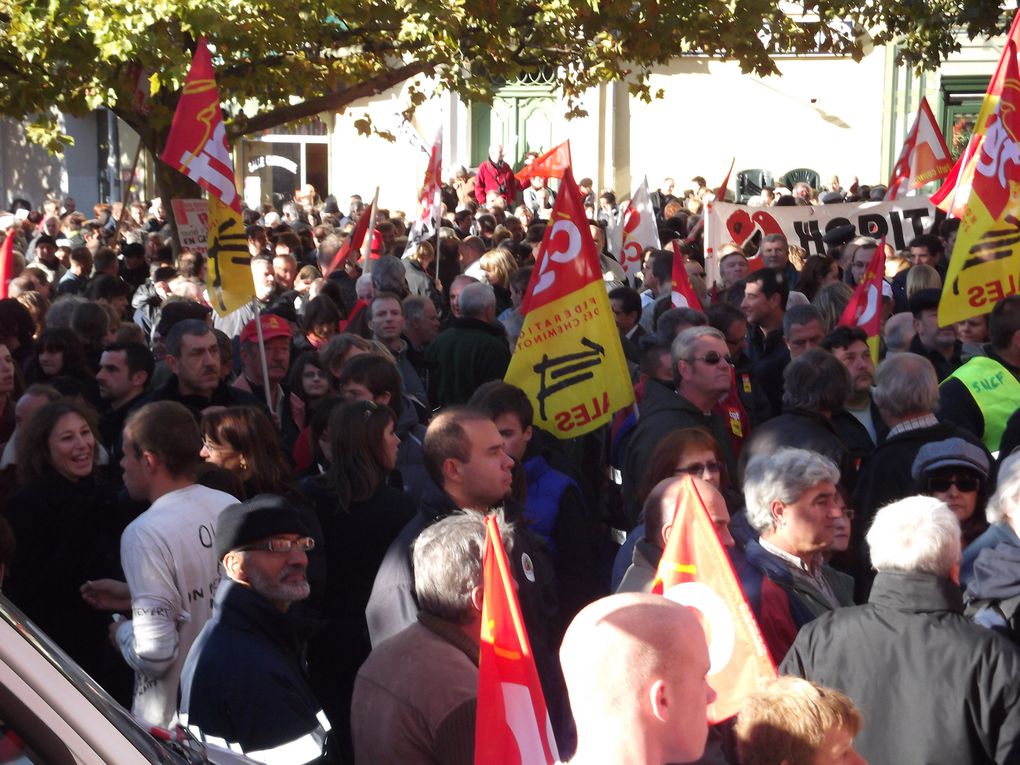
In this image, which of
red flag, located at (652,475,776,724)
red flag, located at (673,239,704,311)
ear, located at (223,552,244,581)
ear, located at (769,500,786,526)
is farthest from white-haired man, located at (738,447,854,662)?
red flag, located at (673,239,704,311)

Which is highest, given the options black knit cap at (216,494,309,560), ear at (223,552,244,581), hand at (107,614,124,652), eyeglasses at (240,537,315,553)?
black knit cap at (216,494,309,560)

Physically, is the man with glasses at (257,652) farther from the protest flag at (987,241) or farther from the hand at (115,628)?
the protest flag at (987,241)

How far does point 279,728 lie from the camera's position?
368 centimetres

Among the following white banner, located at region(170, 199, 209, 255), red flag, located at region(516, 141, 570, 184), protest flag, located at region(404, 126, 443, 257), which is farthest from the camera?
red flag, located at region(516, 141, 570, 184)

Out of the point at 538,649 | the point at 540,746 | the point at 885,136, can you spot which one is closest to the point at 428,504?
the point at 538,649

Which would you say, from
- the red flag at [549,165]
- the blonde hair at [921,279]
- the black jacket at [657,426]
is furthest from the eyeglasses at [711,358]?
the red flag at [549,165]

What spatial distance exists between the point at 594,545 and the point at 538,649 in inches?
50.1

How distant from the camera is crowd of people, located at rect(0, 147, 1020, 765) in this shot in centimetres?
356

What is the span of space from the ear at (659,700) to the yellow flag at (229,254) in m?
5.76

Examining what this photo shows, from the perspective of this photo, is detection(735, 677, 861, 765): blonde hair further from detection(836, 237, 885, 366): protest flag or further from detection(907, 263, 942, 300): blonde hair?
detection(907, 263, 942, 300): blonde hair

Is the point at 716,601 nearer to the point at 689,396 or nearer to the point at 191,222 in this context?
→ the point at 689,396

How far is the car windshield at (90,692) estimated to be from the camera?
219cm

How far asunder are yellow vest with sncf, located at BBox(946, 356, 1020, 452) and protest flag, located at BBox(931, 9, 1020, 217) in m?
1.04

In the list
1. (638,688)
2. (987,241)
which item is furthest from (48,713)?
(987,241)
